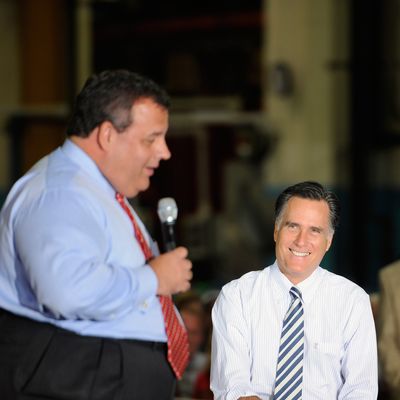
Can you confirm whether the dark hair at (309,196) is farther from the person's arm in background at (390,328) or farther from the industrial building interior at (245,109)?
the industrial building interior at (245,109)

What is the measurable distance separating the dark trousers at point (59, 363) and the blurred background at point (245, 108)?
14.4ft

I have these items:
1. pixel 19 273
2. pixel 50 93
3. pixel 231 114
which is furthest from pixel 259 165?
pixel 19 273

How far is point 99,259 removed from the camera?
178 centimetres

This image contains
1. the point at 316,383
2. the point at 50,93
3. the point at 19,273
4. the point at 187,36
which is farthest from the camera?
the point at 187,36

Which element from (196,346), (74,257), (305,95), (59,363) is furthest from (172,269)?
(305,95)

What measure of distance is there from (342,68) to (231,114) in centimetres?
122

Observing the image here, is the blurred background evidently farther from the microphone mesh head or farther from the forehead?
the forehead

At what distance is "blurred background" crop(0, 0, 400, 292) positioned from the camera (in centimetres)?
645

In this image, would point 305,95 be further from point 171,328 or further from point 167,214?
point 167,214

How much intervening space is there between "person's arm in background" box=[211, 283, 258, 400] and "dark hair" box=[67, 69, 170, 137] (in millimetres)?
532

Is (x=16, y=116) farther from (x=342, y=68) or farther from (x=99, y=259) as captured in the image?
(x=99, y=259)

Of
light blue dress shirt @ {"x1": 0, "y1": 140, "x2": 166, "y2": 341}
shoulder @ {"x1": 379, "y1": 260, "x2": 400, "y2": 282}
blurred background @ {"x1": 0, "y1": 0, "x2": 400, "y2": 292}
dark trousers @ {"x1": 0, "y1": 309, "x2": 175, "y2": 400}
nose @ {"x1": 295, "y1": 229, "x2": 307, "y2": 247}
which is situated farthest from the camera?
blurred background @ {"x1": 0, "y1": 0, "x2": 400, "y2": 292}

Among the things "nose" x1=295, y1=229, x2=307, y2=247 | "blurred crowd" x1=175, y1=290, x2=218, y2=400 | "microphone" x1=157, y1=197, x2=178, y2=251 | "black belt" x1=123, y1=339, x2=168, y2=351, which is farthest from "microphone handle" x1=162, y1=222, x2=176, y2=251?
"blurred crowd" x1=175, y1=290, x2=218, y2=400

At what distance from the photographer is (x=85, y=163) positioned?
1.92 metres
